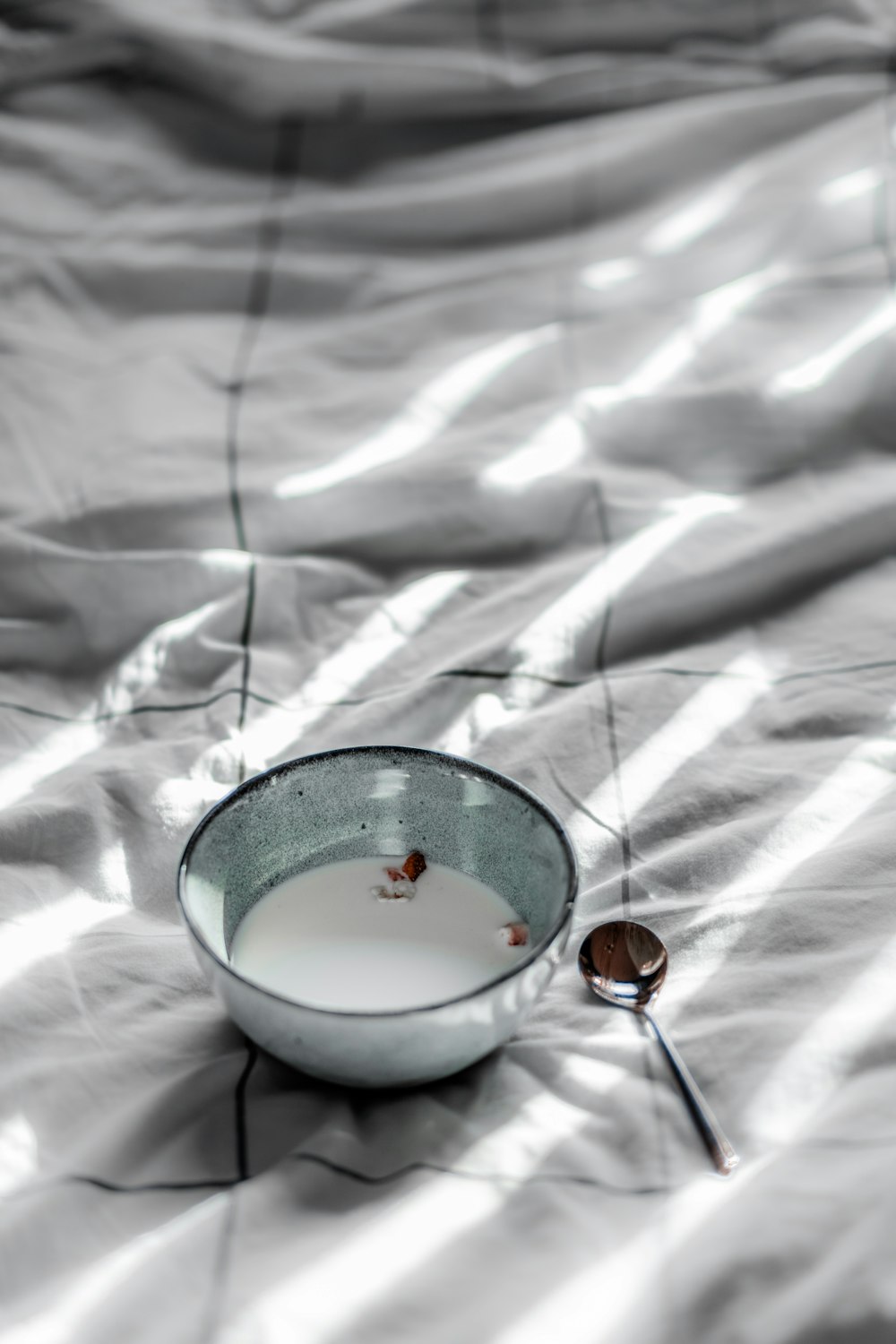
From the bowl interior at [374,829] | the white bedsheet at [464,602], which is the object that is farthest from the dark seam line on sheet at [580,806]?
the bowl interior at [374,829]

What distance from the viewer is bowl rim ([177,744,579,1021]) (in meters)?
0.48

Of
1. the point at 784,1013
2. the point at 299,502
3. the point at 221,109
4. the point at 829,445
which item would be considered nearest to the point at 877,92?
the point at 829,445

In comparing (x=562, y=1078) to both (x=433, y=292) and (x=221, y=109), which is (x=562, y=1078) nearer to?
(x=433, y=292)

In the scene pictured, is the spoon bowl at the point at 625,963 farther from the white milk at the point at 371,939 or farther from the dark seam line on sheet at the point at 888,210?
the dark seam line on sheet at the point at 888,210

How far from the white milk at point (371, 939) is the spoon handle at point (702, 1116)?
0.08 metres

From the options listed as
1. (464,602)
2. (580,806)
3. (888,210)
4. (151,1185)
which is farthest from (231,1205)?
(888,210)

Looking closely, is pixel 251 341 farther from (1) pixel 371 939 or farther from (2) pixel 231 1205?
(2) pixel 231 1205

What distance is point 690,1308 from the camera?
45 cm

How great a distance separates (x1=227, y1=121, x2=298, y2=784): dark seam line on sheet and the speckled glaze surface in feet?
0.41

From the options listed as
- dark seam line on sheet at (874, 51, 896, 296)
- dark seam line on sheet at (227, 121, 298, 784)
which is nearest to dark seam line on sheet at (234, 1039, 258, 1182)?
dark seam line on sheet at (227, 121, 298, 784)

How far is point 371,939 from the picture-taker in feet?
1.84

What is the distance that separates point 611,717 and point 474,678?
0.30 ft

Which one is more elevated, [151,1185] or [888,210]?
[888,210]

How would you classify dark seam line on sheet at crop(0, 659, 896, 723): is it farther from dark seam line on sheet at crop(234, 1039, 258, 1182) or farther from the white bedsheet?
dark seam line on sheet at crop(234, 1039, 258, 1182)
